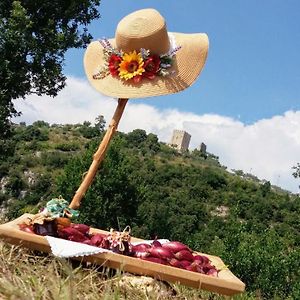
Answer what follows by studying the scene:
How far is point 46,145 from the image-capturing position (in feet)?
194

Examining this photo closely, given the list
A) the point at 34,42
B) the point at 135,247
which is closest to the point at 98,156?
the point at 135,247

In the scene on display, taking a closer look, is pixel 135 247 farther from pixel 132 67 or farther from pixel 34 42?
pixel 34 42

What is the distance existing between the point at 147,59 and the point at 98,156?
2.73 ft

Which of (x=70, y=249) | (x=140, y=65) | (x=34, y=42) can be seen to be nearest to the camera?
(x=70, y=249)

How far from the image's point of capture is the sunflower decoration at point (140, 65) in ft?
14.1

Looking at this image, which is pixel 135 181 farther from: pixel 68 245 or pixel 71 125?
pixel 71 125

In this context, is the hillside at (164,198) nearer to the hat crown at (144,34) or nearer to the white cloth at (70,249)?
the hat crown at (144,34)

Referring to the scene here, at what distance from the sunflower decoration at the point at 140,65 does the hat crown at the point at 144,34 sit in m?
0.06

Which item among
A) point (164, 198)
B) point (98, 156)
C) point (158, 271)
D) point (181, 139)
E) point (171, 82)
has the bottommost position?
point (158, 271)

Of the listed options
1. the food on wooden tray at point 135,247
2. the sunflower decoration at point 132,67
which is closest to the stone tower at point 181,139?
the sunflower decoration at point 132,67

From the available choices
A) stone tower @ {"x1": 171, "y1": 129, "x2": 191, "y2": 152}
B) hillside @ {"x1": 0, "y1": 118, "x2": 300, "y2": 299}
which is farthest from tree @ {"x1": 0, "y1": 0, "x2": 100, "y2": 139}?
stone tower @ {"x1": 171, "y1": 129, "x2": 191, "y2": 152}

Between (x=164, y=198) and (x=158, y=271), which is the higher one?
(x=164, y=198)

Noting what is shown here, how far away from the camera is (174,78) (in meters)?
4.30

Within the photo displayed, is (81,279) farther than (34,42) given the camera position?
No
